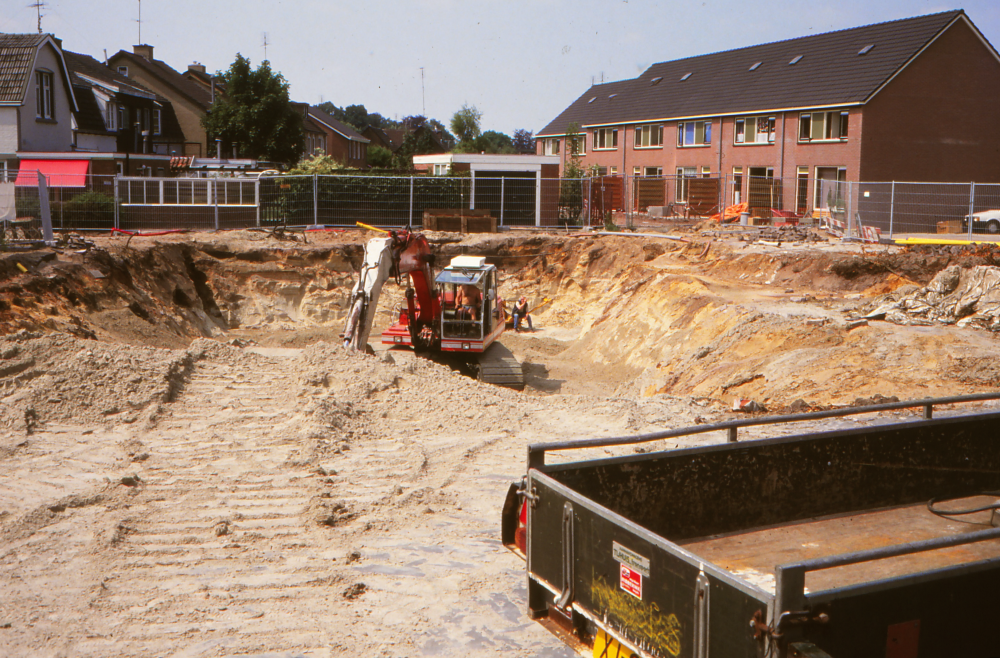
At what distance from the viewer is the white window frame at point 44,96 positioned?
3288cm

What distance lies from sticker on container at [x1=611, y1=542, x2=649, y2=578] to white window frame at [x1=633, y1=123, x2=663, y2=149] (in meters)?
43.9

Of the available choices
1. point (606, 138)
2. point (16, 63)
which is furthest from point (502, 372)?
point (606, 138)

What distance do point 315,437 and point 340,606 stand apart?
404cm

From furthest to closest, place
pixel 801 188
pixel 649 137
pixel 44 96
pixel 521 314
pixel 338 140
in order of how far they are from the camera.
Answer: pixel 338 140 → pixel 649 137 → pixel 801 188 → pixel 44 96 → pixel 521 314

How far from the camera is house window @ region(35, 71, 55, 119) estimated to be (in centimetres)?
3291

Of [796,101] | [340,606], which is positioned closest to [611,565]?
[340,606]

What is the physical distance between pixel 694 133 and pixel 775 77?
4.92 metres

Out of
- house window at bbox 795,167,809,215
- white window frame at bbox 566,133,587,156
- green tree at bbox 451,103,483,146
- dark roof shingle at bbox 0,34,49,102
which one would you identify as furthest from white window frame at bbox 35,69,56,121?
green tree at bbox 451,103,483,146

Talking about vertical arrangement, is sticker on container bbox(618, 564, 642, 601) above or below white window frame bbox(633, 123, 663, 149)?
below

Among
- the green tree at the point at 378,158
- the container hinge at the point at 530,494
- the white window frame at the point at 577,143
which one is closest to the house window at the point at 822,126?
the white window frame at the point at 577,143

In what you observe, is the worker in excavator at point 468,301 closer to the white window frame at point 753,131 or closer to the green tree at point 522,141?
the white window frame at point 753,131

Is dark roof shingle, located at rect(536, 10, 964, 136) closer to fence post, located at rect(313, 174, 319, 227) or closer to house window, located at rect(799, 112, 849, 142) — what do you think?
house window, located at rect(799, 112, 849, 142)

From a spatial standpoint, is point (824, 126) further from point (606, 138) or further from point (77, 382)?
point (77, 382)

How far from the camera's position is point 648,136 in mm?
46375
